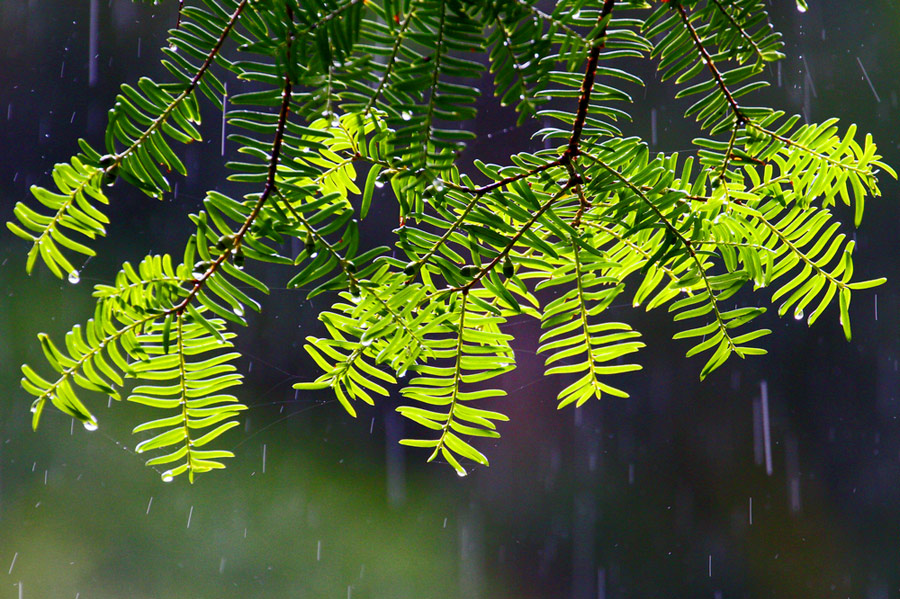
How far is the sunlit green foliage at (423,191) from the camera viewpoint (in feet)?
0.58

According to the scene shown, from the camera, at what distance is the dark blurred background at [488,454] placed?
1673 mm

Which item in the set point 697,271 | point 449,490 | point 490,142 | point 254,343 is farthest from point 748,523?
point 697,271

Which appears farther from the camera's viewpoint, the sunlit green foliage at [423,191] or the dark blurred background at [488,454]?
the dark blurred background at [488,454]

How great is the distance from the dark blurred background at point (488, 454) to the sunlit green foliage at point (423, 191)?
51.4 inches

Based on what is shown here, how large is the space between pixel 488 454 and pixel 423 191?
5.77ft

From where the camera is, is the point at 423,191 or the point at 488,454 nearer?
the point at 423,191

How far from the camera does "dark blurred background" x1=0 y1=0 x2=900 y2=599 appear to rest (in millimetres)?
1673

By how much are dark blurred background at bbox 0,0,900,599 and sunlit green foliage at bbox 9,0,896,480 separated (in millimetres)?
1306

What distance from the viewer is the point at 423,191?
0.21 metres

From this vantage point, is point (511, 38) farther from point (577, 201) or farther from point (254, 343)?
point (254, 343)

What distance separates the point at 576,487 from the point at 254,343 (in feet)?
3.38

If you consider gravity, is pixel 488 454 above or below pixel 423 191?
below

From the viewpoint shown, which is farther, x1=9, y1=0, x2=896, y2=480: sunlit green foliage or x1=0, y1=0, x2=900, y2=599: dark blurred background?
x1=0, y1=0, x2=900, y2=599: dark blurred background

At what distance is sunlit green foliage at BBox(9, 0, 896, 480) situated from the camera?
0.58 ft
